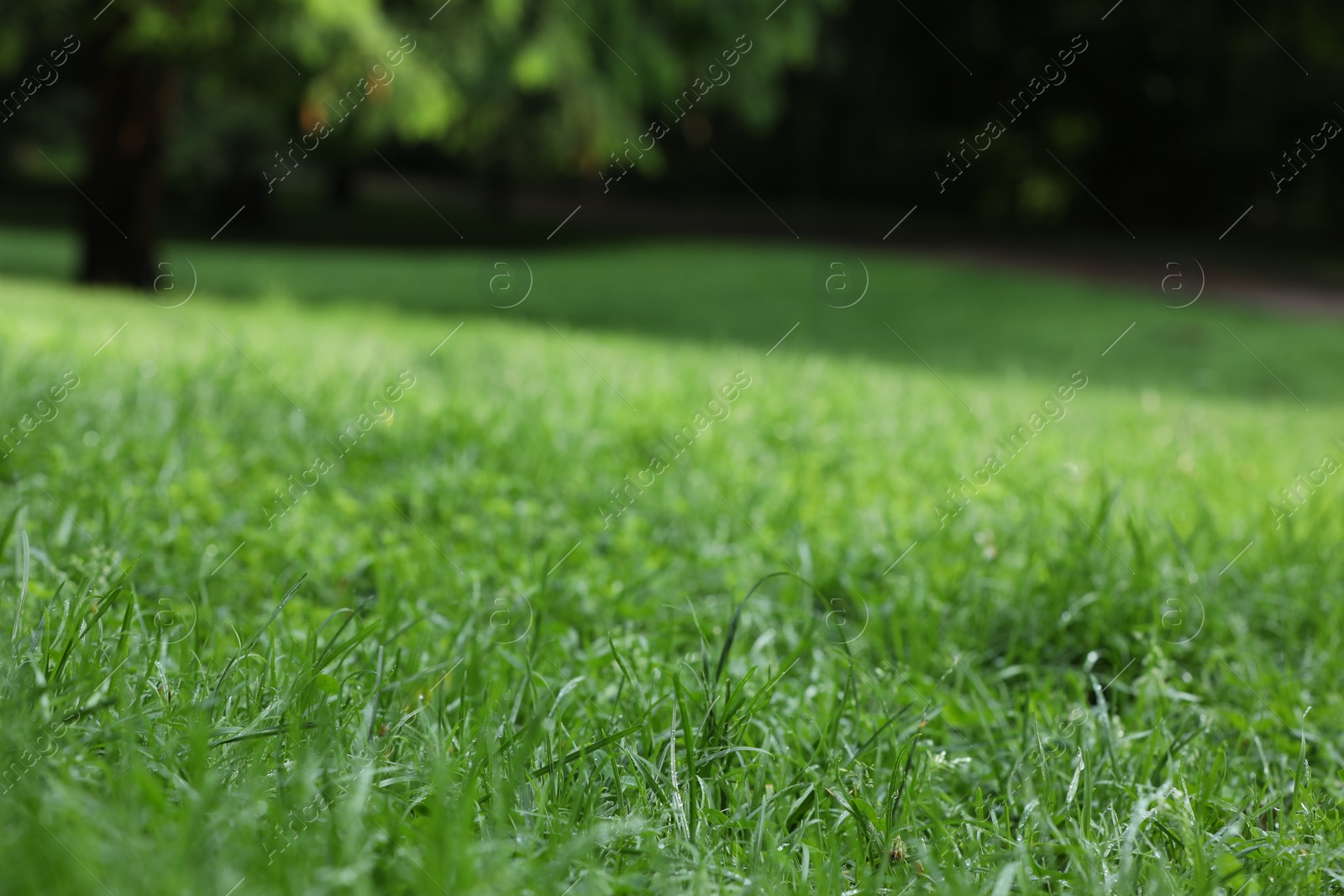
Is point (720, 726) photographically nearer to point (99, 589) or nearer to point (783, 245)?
point (99, 589)

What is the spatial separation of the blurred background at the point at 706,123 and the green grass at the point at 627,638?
5104 mm

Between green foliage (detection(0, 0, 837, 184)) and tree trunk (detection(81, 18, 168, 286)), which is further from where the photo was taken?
tree trunk (detection(81, 18, 168, 286))

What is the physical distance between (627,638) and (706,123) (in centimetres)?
2768

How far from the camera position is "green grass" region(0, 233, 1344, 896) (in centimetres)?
156

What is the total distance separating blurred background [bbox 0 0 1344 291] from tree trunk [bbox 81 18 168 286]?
25mm

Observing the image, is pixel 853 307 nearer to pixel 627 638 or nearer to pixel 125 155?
pixel 125 155

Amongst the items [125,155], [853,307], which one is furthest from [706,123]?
[125,155]

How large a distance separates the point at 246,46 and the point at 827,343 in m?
6.41

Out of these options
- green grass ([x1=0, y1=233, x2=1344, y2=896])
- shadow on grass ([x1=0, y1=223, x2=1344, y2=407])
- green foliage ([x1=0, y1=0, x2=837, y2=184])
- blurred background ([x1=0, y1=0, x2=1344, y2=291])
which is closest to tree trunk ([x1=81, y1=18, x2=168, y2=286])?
blurred background ([x1=0, y1=0, x2=1344, y2=291])

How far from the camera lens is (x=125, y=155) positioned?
1080 cm

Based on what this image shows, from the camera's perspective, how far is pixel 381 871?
Result: 4.68 feet

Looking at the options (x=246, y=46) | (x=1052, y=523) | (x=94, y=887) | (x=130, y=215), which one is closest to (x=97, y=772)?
(x=94, y=887)

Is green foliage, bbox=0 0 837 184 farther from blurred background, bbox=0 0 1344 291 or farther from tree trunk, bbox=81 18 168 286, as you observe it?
tree trunk, bbox=81 18 168 286

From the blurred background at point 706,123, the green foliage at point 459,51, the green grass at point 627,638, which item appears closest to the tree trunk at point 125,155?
the blurred background at point 706,123
